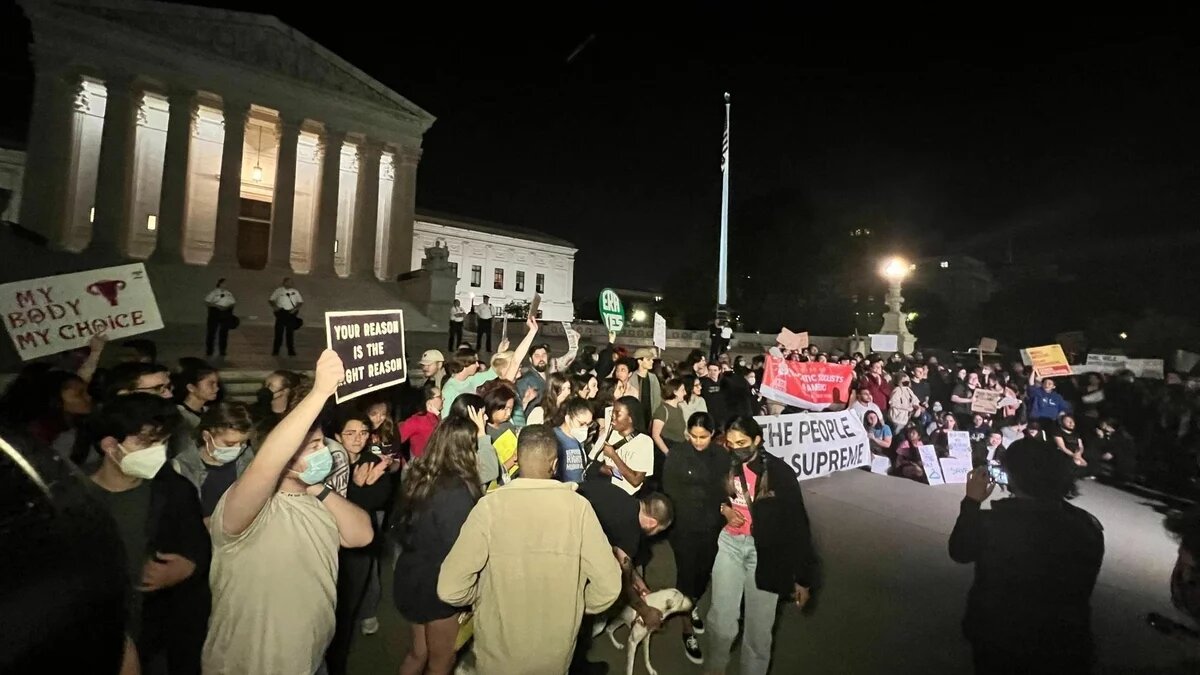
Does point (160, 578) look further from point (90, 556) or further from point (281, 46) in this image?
point (281, 46)

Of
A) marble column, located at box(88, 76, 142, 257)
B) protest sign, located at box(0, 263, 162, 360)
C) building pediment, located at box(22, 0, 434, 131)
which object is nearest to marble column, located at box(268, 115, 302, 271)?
building pediment, located at box(22, 0, 434, 131)

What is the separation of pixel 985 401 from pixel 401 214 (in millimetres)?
24467

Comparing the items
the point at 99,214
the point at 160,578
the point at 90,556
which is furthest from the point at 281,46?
the point at 90,556

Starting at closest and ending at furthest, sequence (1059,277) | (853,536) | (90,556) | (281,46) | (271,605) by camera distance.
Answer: (90,556), (271,605), (853,536), (281,46), (1059,277)

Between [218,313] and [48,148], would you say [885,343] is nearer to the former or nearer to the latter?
[218,313]

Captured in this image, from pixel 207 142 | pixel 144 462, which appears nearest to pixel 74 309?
Answer: pixel 144 462

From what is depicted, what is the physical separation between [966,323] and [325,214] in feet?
166

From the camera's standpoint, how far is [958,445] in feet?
31.4

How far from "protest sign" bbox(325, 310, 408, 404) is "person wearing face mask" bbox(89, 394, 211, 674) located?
48.8 inches

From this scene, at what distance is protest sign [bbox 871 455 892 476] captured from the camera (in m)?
9.80

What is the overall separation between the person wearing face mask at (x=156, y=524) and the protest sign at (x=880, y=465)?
9696 mm

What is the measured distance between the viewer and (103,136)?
66.7ft

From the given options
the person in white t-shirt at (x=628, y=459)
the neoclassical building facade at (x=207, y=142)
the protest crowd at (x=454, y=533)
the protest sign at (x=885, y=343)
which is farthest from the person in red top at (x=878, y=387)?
the neoclassical building facade at (x=207, y=142)

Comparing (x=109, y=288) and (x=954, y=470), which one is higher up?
(x=109, y=288)
